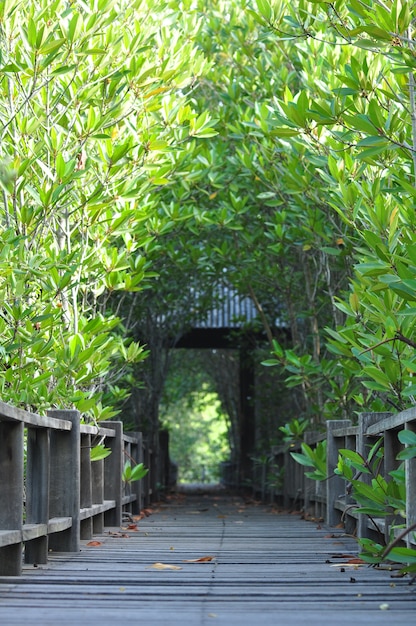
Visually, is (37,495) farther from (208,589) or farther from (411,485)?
(411,485)

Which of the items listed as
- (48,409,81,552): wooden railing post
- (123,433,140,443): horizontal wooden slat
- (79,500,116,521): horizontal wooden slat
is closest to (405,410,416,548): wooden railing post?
(48,409,81,552): wooden railing post

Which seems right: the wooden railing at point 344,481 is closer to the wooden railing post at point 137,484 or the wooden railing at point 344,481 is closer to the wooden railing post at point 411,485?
the wooden railing post at point 411,485

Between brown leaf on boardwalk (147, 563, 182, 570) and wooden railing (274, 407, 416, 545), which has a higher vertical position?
wooden railing (274, 407, 416, 545)

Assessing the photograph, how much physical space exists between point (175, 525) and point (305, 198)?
2.56m

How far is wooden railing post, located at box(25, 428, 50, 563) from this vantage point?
3.89m

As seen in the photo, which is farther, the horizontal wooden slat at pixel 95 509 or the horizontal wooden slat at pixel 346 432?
the horizontal wooden slat at pixel 346 432

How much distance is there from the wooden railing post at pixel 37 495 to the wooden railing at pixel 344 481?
1.29m

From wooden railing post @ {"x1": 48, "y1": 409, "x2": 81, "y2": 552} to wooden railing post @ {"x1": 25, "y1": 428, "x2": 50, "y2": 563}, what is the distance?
525 mm

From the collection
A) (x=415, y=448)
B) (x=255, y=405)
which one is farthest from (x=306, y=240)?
(x=255, y=405)

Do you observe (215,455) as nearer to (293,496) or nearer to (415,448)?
(293,496)

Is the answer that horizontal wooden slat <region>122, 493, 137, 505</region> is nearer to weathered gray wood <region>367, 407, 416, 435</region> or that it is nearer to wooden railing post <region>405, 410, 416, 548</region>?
weathered gray wood <region>367, 407, 416, 435</region>

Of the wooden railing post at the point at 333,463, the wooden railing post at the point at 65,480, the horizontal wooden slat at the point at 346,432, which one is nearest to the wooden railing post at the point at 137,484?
the wooden railing post at the point at 333,463

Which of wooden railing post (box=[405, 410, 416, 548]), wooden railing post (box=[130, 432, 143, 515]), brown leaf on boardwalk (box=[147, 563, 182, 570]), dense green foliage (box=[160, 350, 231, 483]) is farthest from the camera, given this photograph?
dense green foliage (box=[160, 350, 231, 483])

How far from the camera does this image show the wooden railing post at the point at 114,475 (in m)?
6.19
